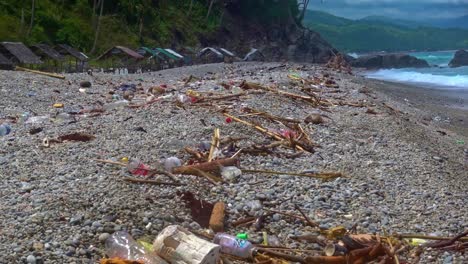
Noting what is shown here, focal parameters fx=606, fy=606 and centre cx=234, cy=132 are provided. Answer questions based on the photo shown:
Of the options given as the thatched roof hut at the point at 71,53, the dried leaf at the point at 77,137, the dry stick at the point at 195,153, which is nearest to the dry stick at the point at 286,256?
the dry stick at the point at 195,153

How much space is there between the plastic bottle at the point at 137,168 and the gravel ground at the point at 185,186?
0.29 feet

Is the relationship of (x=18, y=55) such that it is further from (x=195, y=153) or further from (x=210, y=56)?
(x=210, y=56)

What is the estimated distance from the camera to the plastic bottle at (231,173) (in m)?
6.20

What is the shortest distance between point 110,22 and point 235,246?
4052 centimetres

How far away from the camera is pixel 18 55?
23.6 metres

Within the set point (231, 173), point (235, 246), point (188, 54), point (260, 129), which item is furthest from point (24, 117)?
point (188, 54)

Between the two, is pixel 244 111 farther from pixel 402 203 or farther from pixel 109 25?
pixel 109 25

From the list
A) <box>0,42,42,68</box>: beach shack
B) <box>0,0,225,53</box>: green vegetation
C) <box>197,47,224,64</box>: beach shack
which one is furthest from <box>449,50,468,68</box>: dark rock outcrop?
<box>0,42,42,68</box>: beach shack

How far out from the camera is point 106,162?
6.38m

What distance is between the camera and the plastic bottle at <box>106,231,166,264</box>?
4.20m

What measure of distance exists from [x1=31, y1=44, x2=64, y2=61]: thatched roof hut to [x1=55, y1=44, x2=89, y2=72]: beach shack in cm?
61

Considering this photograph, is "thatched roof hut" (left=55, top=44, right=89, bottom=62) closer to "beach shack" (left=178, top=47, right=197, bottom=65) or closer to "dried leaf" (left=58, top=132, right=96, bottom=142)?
"beach shack" (left=178, top=47, right=197, bottom=65)

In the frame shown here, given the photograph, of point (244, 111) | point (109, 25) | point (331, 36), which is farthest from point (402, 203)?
point (331, 36)

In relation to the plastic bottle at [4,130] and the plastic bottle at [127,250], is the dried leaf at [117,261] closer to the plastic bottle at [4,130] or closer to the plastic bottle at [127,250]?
the plastic bottle at [127,250]
